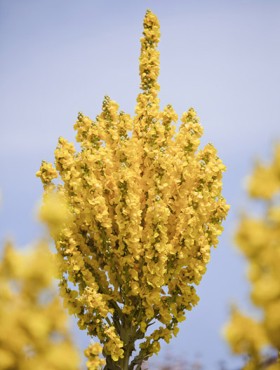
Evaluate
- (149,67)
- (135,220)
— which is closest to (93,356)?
(135,220)

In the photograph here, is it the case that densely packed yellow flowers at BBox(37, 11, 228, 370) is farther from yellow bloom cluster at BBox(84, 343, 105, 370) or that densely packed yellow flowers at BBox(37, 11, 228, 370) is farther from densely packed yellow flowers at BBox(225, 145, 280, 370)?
densely packed yellow flowers at BBox(225, 145, 280, 370)

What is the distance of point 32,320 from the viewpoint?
1.84m

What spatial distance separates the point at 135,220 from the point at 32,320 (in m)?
3.13

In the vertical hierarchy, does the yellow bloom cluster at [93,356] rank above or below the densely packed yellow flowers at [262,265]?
above

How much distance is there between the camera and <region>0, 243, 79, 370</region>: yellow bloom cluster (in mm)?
1850

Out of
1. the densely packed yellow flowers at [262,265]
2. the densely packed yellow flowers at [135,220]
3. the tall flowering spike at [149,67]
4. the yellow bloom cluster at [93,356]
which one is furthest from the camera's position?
the tall flowering spike at [149,67]

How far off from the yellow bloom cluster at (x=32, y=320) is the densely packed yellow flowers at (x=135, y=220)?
300 cm

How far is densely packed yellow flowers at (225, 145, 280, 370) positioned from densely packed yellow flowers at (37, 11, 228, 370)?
2.99 m

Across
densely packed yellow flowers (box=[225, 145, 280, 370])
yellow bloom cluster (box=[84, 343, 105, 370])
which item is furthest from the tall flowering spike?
densely packed yellow flowers (box=[225, 145, 280, 370])

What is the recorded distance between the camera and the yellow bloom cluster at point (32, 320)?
72.8 inches

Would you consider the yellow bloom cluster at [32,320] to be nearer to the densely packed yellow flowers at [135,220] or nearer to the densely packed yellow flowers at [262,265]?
the densely packed yellow flowers at [262,265]

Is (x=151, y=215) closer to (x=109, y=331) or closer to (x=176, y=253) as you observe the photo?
(x=176, y=253)

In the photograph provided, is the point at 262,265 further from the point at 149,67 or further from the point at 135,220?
the point at 149,67

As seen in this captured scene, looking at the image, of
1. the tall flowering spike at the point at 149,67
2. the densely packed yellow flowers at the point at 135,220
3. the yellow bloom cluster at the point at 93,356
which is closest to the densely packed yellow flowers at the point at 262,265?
the yellow bloom cluster at the point at 93,356
